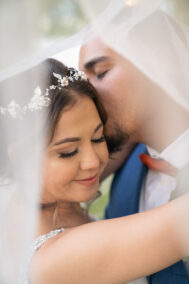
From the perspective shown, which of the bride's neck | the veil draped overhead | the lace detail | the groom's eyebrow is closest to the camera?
the veil draped overhead

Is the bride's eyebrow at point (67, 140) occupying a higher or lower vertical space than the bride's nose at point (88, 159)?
higher

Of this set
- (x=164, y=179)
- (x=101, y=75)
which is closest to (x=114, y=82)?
(x=101, y=75)

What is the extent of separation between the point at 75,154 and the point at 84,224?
0.62 ft

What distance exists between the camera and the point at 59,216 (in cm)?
106

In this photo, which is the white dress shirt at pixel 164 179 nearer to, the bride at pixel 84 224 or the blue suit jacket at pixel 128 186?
the blue suit jacket at pixel 128 186

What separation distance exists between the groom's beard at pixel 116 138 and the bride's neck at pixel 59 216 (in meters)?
0.25

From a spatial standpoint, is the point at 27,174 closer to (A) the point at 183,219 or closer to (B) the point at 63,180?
(B) the point at 63,180

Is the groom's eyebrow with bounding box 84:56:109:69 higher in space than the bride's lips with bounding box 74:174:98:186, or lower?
higher

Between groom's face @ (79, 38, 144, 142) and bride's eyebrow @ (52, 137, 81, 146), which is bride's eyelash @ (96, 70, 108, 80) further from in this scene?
bride's eyebrow @ (52, 137, 81, 146)

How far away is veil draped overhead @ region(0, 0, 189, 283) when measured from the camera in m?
0.73

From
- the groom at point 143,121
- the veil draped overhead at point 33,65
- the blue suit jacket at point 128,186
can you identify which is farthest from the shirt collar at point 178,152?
the blue suit jacket at point 128,186

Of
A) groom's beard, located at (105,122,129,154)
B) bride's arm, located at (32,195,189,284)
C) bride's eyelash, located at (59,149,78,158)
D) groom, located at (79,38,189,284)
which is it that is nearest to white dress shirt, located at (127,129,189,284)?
groom, located at (79,38,189,284)

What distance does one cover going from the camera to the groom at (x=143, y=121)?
3.31ft

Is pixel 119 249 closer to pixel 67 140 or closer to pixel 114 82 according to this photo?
pixel 67 140
